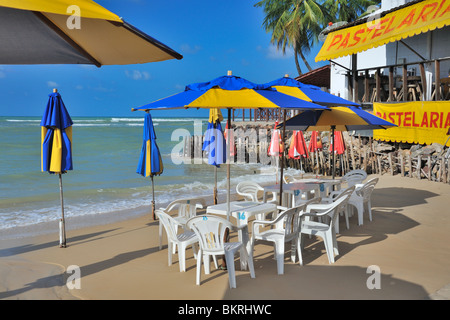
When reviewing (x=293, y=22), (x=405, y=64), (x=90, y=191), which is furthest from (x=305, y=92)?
(x=293, y=22)

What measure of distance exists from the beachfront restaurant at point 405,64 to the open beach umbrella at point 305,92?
709 centimetres

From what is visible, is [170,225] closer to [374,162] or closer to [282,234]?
[282,234]

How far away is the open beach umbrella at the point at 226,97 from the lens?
4.75 metres

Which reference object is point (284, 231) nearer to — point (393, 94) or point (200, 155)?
point (393, 94)

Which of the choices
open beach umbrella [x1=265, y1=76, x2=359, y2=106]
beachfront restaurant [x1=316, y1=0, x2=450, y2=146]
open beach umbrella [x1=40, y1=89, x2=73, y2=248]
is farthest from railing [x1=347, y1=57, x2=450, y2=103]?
open beach umbrella [x1=40, y1=89, x2=73, y2=248]

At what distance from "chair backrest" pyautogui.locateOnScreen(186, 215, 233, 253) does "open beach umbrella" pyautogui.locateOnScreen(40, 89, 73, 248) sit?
2910mm

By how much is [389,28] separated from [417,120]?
3.34 metres

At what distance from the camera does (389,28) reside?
544 inches

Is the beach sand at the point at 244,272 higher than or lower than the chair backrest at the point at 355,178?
lower

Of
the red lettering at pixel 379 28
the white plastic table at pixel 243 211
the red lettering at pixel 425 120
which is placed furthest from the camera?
the red lettering at pixel 379 28

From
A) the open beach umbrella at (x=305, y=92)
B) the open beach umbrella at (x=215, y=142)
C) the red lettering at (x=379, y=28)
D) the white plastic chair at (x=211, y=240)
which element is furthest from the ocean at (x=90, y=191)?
the red lettering at (x=379, y=28)

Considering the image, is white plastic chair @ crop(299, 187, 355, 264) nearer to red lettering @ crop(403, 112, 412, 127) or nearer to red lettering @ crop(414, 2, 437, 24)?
red lettering @ crop(403, 112, 412, 127)

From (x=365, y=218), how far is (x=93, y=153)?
2578cm

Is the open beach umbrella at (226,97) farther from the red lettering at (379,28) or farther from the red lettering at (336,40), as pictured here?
the red lettering at (336,40)
